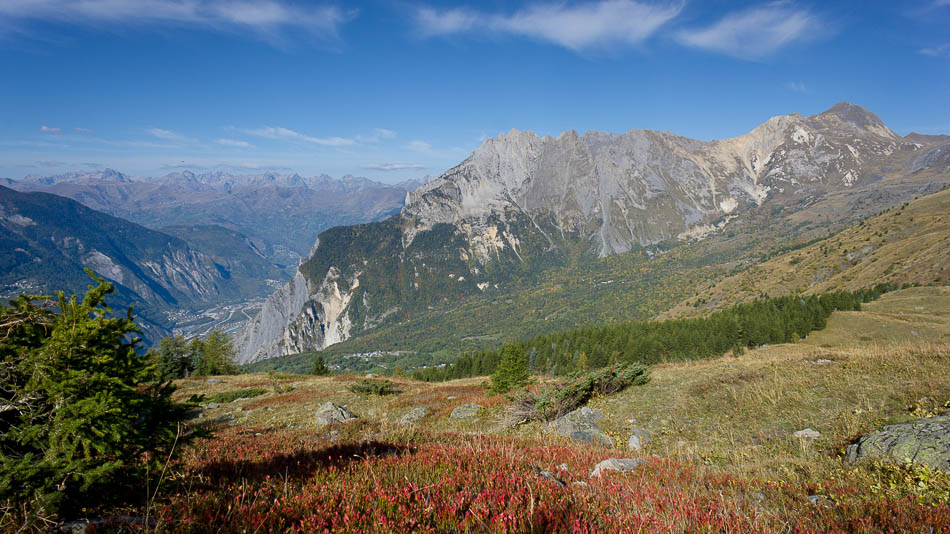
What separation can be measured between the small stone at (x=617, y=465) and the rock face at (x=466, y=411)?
975 centimetres

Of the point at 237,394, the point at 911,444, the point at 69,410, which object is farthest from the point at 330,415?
the point at 237,394

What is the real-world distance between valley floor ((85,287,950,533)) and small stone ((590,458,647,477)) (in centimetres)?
19

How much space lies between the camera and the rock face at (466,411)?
52.8ft

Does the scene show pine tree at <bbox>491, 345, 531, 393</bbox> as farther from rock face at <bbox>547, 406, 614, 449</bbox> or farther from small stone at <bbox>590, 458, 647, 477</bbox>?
→ small stone at <bbox>590, 458, 647, 477</bbox>

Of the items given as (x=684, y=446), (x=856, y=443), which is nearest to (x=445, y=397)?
(x=684, y=446)

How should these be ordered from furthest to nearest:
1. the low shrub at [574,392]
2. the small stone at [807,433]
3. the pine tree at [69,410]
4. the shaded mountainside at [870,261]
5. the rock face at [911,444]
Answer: the shaded mountainside at [870,261] < the low shrub at [574,392] < the small stone at [807,433] < the rock face at [911,444] < the pine tree at [69,410]

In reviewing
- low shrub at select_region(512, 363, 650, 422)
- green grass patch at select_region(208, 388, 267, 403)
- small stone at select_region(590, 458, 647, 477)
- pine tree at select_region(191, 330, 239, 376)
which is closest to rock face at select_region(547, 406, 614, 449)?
low shrub at select_region(512, 363, 650, 422)

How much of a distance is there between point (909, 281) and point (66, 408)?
151543 millimetres

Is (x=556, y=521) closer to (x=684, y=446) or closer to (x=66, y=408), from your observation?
(x=66, y=408)

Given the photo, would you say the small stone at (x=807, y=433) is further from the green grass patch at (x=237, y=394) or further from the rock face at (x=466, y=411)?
the green grass patch at (x=237, y=394)

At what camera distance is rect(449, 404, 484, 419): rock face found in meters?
16.1

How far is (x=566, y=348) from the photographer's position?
91.0 metres

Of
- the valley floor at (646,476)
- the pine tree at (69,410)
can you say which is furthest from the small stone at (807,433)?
the pine tree at (69,410)

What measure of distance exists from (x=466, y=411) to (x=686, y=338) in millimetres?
68529
